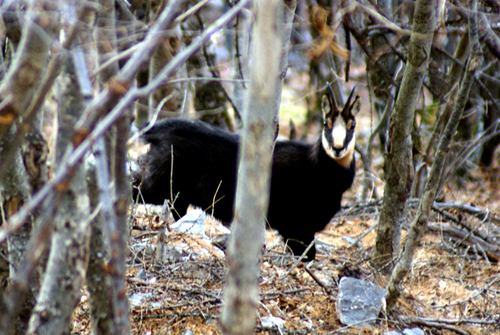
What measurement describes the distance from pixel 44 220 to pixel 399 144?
3.54 m

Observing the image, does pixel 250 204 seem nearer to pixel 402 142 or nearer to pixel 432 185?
pixel 432 185

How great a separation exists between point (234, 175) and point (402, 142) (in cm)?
237

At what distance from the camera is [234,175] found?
6.21 m

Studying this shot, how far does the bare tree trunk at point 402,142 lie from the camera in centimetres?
413

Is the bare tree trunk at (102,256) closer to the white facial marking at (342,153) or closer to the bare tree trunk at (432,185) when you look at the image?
the bare tree trunk at (432,185)

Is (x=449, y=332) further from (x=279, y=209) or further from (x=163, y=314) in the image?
(x=279, y=209)

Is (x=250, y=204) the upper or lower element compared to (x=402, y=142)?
upper

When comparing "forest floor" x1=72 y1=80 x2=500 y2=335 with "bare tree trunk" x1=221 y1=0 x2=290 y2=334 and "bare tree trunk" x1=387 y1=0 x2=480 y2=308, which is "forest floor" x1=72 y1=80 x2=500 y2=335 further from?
"bare tree trunk" x1=221 y1=0 x2=290 y2=334

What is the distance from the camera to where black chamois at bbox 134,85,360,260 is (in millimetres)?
6180

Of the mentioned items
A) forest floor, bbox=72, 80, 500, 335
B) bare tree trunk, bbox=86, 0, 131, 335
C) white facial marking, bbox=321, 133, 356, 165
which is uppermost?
bare tree trunk, bbox=86, 0, 131, 335

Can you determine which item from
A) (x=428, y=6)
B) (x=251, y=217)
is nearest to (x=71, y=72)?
(x=251, y=217)

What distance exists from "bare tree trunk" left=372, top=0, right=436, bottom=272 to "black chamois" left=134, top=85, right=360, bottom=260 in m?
1.56

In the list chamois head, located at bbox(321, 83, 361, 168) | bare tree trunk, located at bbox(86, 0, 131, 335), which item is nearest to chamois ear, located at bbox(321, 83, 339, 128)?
chamois head, located at bbox(321, 83, 361, 168)

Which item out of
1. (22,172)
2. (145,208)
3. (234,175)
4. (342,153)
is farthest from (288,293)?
(234,175)
